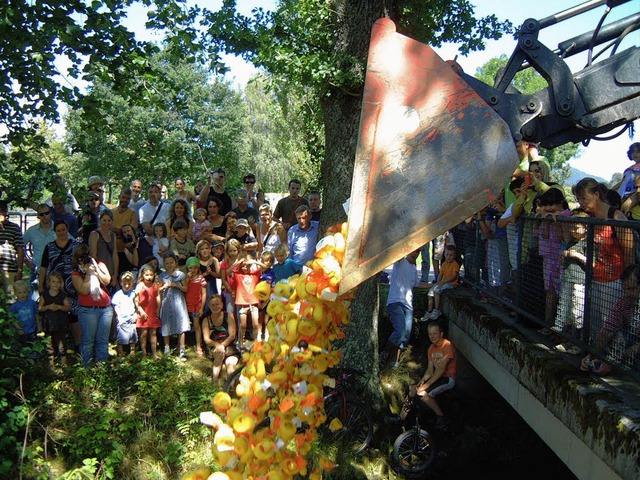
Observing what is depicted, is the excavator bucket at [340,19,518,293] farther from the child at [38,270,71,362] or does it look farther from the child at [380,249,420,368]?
the child at [38,270,71,362]

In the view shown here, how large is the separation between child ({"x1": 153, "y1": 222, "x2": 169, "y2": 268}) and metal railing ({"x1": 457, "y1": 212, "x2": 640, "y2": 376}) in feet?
14.6

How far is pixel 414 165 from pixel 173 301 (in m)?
5.77

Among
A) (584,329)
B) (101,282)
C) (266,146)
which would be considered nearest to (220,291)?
(101,282)

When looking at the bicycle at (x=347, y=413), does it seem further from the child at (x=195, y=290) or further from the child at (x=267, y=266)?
the child at (x=267, y=266)

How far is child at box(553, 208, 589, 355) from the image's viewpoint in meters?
4.79

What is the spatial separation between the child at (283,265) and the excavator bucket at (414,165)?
199 inches

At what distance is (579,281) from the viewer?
4.86 meters

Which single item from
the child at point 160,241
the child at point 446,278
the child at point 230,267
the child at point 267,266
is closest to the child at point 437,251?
the child at point 446,278

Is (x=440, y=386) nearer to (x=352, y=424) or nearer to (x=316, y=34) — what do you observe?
(x=352, y=424)

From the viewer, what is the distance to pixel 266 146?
35844mm

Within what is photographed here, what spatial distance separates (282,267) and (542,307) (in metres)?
3.29

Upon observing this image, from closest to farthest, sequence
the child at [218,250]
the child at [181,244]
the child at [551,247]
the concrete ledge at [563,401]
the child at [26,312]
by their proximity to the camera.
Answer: the concrete ledge at [563,401] → the child at [551,247] → the child at [26,312] → the child at [218,250] → the child at [181,244]

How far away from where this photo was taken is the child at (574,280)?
188 inches

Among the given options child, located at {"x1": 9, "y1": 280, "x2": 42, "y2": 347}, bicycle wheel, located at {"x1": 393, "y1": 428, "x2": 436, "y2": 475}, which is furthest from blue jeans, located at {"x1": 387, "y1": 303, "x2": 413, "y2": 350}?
child, located at {"x1": 9, "y1": 280, "x2": 42, "y2": 347}
